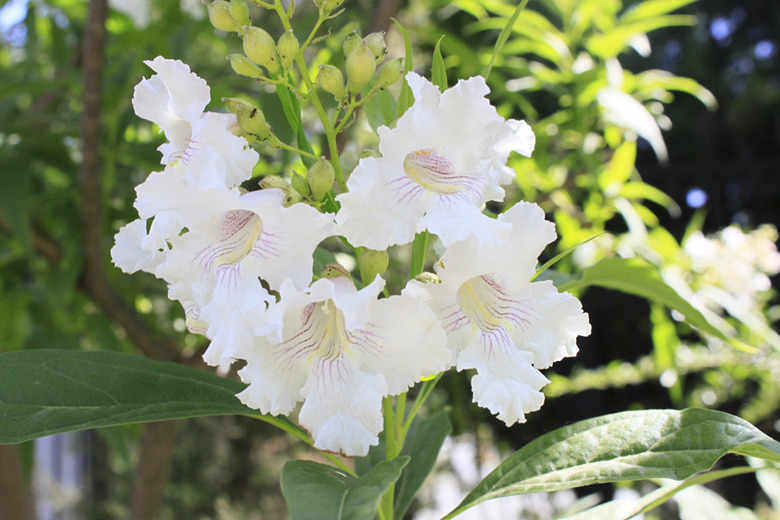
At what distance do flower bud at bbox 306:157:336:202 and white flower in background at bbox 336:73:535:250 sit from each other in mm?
48

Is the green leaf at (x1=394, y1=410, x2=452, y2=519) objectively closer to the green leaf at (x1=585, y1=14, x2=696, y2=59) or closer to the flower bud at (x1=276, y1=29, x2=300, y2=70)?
the flower bud at (x1=276, y1=29, x2=300, y2=70)

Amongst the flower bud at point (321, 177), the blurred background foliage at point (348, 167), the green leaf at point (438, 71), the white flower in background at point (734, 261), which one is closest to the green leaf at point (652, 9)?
the blurred background foliage at point (348, 167)

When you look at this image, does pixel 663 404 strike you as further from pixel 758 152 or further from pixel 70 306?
pixel 70 306

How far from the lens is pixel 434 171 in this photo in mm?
402

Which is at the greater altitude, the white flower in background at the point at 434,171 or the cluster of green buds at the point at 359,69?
the cluster of green buds at the point at 359,69

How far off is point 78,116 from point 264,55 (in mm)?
713

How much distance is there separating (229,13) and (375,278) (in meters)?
0.21

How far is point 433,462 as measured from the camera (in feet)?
2.12

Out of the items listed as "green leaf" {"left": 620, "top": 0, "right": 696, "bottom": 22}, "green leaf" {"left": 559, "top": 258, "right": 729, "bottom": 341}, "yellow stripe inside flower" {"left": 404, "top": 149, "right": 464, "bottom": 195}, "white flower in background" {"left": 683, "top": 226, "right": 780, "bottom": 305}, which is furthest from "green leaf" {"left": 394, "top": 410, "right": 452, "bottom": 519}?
"green leaf" {"left": 620, "top": 0, "right": 696, "bottom": 22}

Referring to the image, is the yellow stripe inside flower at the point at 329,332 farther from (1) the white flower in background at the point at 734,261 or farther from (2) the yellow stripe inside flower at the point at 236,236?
(1) the white flower in background at the point at 734,261

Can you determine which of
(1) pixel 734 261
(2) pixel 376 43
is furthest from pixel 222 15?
(1) pixel 734 261

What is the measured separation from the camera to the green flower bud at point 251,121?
42 centimetres

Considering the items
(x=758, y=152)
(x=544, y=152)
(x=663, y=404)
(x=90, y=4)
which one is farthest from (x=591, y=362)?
(x=90, y=4)

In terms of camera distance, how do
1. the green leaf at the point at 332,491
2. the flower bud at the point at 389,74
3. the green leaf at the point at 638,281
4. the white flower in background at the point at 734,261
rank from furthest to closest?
the white flower in background at the point at 734,261 → the green leaf at the point at 638,281 → the flower bud at the point at 389,74 → the green leaf at the point at 332,491
